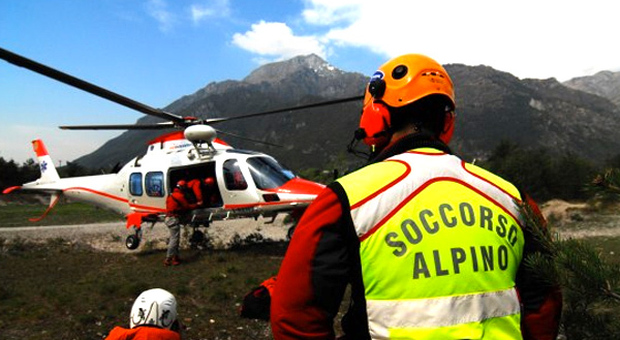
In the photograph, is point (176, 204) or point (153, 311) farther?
point (176, 204)

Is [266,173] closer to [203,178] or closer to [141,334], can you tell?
[203,178]

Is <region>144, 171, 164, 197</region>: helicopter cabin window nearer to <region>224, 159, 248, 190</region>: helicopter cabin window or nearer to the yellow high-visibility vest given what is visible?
<region>224, 159, 248, 190</region>: helicopter cabin window

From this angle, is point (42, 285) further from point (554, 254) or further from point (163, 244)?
point (554, 254)

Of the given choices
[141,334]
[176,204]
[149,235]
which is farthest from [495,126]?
[141,334]

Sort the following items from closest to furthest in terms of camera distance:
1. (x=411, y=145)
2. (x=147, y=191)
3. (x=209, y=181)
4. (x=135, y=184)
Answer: (x=411, y=145) → (x=209, y=181) → (x=147, y=191) → (x=135, y=184)

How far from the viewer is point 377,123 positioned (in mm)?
1855

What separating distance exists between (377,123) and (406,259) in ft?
2.33

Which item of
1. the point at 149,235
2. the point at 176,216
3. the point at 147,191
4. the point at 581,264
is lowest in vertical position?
the point at 149,235

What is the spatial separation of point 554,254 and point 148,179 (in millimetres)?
11702

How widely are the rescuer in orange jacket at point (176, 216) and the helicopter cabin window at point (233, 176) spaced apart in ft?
3.80

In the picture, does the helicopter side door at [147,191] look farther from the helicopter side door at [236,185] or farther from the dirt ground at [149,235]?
the helicopter side door at [236,185]

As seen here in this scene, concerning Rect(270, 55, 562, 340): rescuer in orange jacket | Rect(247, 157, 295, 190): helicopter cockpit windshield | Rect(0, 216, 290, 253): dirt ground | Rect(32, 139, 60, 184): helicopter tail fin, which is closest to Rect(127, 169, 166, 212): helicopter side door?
Rect(0, 216, 290, 253): dirt ground

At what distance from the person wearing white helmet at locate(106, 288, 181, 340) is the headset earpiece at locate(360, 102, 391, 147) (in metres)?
2.46

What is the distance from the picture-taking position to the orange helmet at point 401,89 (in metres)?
1.81
